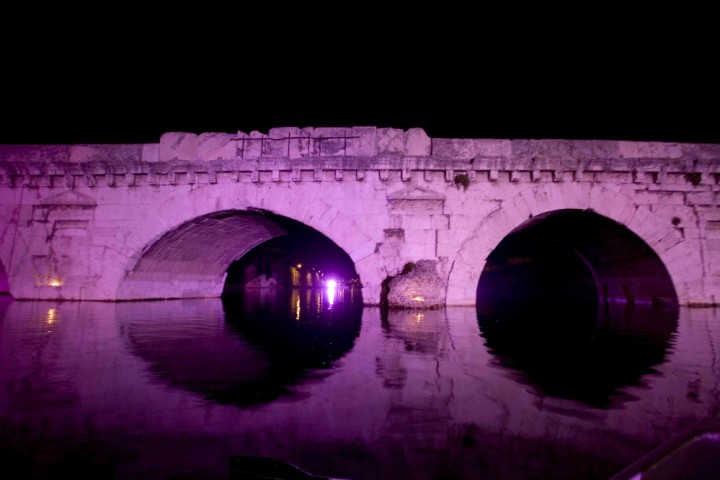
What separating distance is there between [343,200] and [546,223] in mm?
5342

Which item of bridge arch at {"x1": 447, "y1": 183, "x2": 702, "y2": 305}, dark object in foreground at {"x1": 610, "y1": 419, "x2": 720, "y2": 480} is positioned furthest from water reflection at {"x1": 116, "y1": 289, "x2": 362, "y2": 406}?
bridge arch at {"x1": 447, "y1": 183, "x2": 702, "y2": 305}

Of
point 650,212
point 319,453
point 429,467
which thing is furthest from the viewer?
point 650,212

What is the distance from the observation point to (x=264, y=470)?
149 centimetres

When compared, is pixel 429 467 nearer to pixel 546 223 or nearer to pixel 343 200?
pixel 343 200

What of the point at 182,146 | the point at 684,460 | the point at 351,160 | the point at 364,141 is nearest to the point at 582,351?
the point at 684,460

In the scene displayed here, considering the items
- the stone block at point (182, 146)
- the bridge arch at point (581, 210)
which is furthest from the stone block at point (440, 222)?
the stone block at point (182, 146)

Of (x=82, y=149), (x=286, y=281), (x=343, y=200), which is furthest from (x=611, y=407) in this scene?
(x=286, y=281)

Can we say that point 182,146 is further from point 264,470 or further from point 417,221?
point 264,470

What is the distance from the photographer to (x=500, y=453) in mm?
1880

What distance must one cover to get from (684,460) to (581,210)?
9.06 m

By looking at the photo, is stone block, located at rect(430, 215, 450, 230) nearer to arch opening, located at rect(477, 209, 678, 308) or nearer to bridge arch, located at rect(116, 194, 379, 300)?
bridge arch, located at rect(116, 194, 379, 300)

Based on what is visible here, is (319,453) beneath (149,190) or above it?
beneath

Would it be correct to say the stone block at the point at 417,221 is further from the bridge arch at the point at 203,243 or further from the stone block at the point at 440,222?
the bridge arch at the point at 203,243

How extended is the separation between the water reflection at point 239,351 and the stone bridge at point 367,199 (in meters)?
2.90
